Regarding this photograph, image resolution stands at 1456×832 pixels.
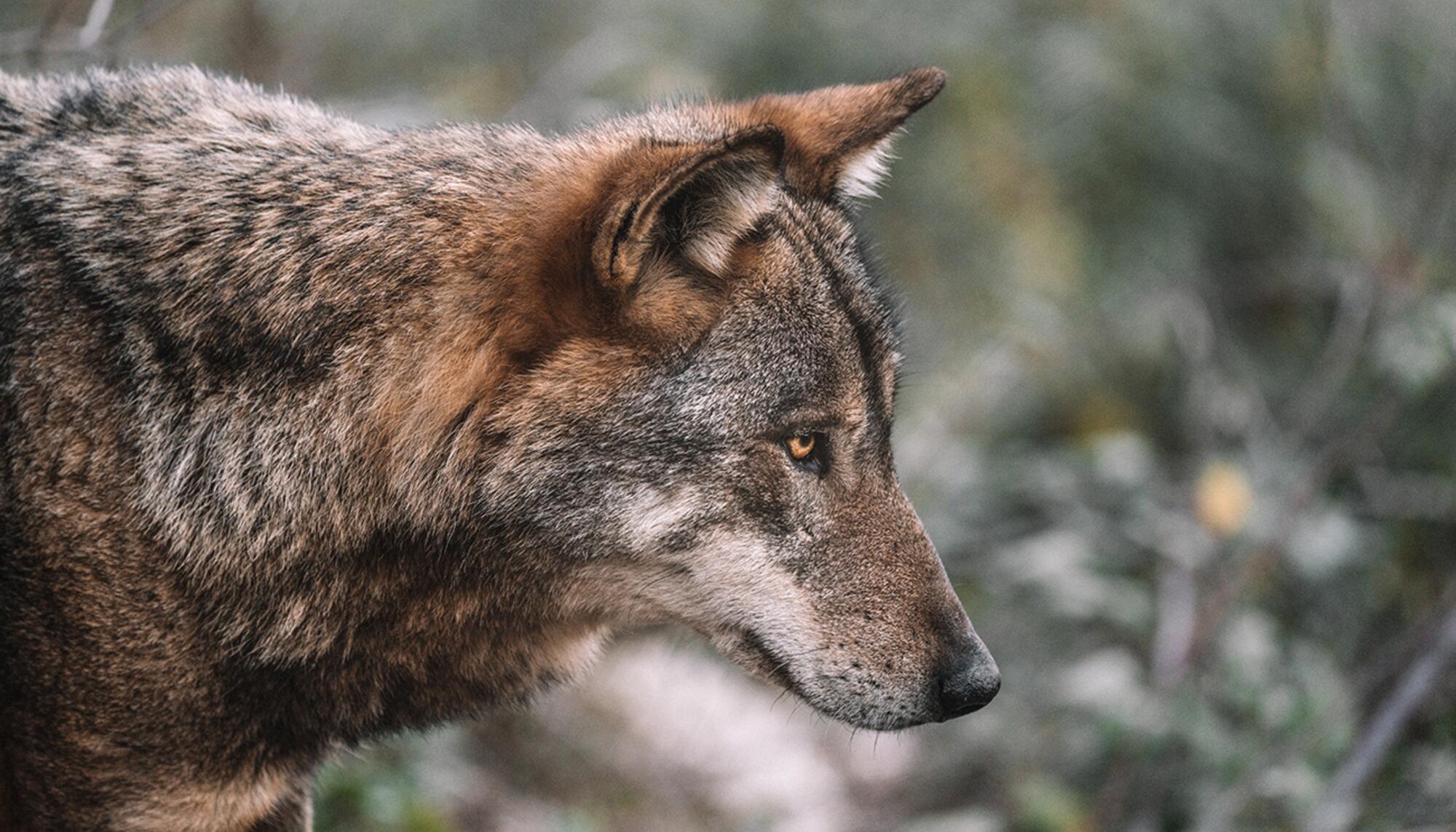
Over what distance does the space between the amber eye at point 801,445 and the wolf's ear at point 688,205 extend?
1.43ft

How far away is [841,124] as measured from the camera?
3.14 metres

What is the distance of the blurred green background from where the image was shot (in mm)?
4527

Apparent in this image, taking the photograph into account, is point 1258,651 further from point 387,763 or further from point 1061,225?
point 1061,225

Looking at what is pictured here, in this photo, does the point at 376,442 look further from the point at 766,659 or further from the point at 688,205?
the point at 766,659

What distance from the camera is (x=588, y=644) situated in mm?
3139

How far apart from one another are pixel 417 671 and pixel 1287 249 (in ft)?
24.5

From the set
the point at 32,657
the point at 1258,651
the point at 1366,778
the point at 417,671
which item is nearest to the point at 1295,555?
the point at 1258,651

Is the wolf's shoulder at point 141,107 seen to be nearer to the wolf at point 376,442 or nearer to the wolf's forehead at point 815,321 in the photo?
the wolf at point 376,442

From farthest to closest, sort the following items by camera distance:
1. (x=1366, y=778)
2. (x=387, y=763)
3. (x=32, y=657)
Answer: (x=387, y=763) < (x=1366, y=778) < (x=32, y=657)

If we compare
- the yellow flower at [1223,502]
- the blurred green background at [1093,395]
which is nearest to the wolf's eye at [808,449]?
the blurred green background at [1093,395]

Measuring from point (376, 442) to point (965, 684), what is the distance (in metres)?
1.50

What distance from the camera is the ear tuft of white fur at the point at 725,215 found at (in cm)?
251

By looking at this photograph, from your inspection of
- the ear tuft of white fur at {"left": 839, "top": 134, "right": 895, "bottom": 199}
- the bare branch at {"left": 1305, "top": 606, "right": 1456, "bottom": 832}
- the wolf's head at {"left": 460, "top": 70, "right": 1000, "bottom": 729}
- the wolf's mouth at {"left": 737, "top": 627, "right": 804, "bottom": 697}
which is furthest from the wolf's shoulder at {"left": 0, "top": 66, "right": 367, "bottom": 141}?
the bare branch at {"left": 1305, "top": 606, "right": 1456, "bottom": 832}

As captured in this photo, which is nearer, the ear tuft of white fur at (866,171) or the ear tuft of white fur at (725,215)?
the ear tuft of white fur at (725,215)
